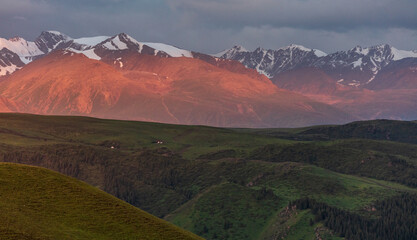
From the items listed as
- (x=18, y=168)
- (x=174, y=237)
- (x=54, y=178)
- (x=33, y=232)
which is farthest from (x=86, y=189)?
(x=33, y=232)

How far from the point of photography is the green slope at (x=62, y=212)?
258 ft

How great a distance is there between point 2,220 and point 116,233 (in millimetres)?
19723

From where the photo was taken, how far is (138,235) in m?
90.2

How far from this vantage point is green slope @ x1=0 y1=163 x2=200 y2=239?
78.5 metres

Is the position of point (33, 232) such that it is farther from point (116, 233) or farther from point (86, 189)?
point (86, 189)

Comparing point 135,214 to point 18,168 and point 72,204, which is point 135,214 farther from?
point 18,168

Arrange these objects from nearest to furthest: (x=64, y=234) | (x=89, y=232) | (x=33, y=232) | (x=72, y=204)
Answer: (x=33, y=232) → (x=64, y=234) → (x=89, y=232) → (x=72, y=204)

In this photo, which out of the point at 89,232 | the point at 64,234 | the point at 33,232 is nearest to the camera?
the point at 33,232

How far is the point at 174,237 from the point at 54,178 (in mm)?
25942

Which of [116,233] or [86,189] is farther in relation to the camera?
[86,189]

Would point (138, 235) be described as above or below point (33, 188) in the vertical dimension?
below

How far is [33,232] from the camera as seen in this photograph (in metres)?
73.9

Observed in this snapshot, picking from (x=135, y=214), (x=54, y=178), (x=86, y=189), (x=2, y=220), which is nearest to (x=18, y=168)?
(x=54, y=178)

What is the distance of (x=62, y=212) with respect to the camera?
89.7 meters
